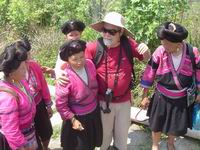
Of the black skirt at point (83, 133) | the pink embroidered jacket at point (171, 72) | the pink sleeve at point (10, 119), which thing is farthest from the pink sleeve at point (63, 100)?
the pink embroidered jacket at point (171, 72)

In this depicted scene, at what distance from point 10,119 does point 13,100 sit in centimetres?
15

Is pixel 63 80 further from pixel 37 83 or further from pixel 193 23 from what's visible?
pixel 193 23

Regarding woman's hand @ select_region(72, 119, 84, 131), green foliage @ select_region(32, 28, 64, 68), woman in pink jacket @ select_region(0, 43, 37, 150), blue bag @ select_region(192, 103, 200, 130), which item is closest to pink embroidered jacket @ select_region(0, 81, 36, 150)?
woman in pink jacket @ select_region(0, 43, 37, 150)

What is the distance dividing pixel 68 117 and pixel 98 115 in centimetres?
37

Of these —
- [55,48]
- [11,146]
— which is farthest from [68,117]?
[55,48]

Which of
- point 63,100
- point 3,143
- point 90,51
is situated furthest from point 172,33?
point 3,143

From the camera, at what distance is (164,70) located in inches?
148

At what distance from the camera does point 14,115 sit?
2877 millimetres

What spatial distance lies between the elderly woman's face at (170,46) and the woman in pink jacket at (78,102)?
29.0 inches

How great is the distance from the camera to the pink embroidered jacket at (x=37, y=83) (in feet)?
11.9

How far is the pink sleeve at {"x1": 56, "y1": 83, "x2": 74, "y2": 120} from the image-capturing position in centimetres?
340

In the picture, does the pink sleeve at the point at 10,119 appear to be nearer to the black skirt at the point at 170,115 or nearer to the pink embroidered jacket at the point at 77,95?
the pink embroidered jacket at the point at 77,95

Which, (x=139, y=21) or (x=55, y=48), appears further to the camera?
(x=55, y=48)

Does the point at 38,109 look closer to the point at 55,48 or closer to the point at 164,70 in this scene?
the point at 164,70
